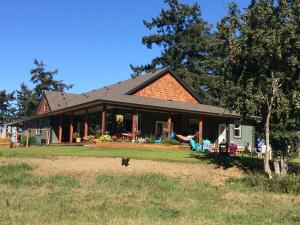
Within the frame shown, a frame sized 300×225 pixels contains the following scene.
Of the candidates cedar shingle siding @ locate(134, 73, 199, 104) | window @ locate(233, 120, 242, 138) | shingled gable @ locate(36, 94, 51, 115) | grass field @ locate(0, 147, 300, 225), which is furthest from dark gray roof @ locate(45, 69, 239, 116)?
grass field @ locate(0, 147, 300, 225)

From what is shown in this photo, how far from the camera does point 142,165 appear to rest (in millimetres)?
17016

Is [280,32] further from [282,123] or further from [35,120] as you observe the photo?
[35,120]

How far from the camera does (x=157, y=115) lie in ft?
110

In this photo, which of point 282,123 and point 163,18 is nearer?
point 282,123

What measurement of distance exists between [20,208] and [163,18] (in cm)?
5623

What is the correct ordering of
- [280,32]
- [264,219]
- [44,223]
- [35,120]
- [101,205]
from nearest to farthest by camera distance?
[44,223] < [264,219] < [101,205] < [280,32] < [35,120]

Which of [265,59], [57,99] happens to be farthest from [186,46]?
[265,59]

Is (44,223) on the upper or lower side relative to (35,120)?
lower

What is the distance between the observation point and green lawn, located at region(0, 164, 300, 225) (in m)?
9.61

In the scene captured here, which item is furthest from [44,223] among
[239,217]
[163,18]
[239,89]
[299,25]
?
[163,18]

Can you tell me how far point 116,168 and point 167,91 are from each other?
1991 centimetres

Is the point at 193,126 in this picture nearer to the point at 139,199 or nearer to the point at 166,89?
→ the point at 166,89

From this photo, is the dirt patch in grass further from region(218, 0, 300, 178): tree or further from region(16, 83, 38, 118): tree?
region(16, 83, 38, 118): tree

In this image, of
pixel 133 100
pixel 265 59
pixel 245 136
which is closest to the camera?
pixel 265 59
